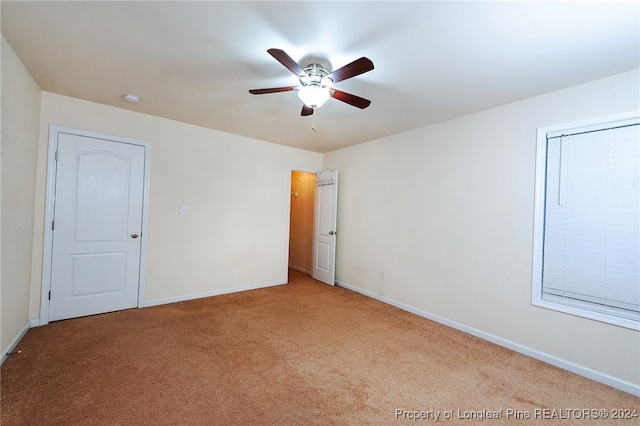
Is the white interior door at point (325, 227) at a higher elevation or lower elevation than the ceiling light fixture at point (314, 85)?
lower

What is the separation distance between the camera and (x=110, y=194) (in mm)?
3395

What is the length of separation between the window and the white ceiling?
1.76 ft

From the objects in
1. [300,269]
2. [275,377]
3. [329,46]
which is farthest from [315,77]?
[300,269]

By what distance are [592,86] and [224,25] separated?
3057mm

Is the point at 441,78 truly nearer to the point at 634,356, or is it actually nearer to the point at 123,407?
the point at 634,356

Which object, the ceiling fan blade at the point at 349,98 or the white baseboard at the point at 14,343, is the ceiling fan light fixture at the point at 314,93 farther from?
the white baseboard at the point at 14,343

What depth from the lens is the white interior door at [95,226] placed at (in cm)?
313

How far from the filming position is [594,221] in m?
2.38

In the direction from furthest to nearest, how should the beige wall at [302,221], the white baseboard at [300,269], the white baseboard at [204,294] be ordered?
the beige wall at [302,221] < the white baseboard at [300,269] < the white baseboard at [204,294]

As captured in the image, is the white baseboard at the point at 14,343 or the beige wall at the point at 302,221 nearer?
the white baseboard at the point at 14,343

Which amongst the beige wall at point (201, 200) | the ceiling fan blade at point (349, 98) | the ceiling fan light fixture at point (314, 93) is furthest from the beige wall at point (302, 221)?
the ceiling fan light fixture at point (314, 93)

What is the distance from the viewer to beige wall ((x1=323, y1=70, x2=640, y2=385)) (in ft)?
7.81

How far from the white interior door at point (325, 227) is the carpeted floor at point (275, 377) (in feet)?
5.69

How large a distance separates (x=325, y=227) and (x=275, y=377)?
318cm
